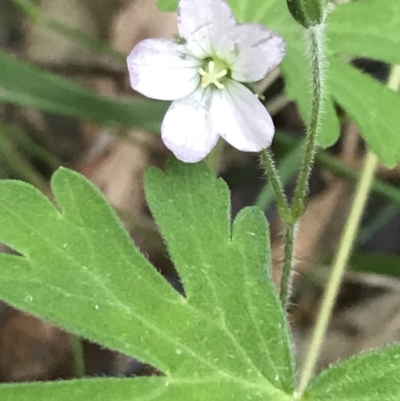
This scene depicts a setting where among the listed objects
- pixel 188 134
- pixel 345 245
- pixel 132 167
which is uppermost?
pixel 188 134

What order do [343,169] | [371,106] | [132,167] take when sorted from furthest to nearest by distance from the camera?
[132,167]
[343,169]
[371,106]

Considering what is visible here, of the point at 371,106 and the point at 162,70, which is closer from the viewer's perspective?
the point at 162,70

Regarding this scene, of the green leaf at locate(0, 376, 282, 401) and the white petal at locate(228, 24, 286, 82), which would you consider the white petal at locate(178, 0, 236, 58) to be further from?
the green leaf at locate(0, 376, 282, 401)

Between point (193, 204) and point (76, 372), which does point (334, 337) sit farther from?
point (193, 204)

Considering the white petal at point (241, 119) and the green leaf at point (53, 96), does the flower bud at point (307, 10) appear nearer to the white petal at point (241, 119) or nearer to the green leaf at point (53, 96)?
the white petal at point (241, 119)

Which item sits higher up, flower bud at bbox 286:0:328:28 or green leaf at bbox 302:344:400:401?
flower bud at bbox 286:0:328:28

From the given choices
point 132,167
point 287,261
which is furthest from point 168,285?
point 132,167

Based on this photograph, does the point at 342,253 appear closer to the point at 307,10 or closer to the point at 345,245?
the point at 345,245

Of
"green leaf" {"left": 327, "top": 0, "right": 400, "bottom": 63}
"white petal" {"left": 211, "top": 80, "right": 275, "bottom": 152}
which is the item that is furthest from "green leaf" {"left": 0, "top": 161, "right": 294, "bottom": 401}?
"green leaf" {"left": 327, "top": 0, "right": 400, "bottom": 63}
